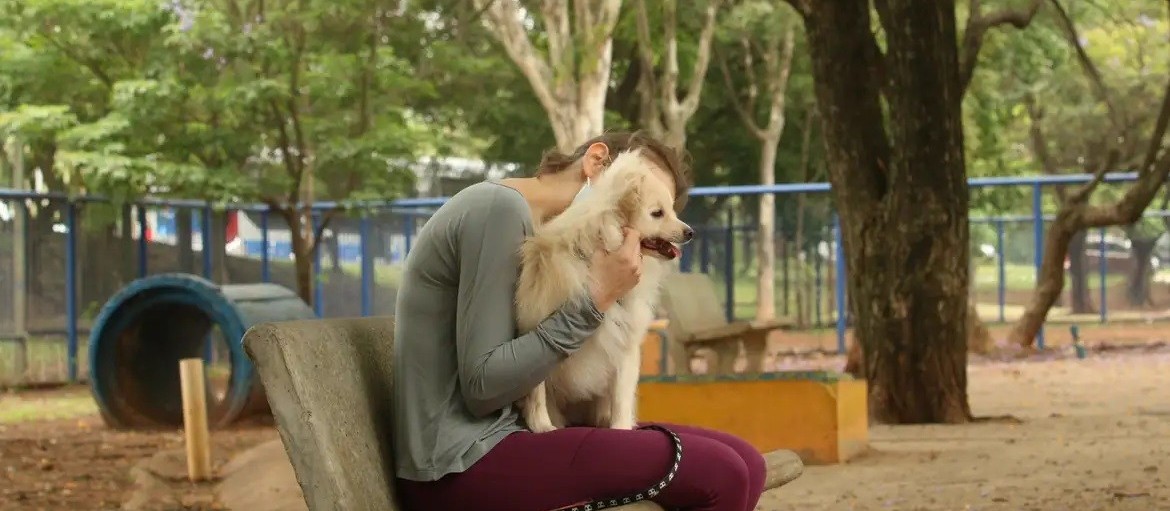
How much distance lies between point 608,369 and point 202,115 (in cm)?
1412

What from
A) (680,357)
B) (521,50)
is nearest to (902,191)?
(680,357)

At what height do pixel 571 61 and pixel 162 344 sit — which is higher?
pixel 571 61

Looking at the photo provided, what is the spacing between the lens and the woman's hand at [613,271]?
3055 mm

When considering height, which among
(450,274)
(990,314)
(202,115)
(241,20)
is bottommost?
(990,314)

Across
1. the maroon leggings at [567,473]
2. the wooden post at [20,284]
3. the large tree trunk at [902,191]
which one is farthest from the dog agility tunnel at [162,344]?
the maroon leggings at [567,473]

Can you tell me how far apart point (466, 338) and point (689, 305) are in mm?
9987

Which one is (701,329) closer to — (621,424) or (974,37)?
(974,37)

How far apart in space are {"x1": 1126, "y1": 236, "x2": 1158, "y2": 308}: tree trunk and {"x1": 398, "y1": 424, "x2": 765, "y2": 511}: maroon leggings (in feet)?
81.7

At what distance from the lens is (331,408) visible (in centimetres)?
284

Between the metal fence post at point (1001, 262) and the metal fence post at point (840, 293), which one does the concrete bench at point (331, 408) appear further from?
the metal fence post at point (1001, 262)

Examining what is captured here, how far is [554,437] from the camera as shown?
3014 mm

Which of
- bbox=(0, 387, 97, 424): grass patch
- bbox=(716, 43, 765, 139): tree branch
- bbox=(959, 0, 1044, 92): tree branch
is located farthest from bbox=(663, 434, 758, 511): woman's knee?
bbox=(716, 43, 765, 139): tree branch

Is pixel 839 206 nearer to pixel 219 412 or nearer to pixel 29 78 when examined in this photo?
pixel 219 412

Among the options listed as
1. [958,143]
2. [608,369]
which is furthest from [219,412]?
[608,369]
